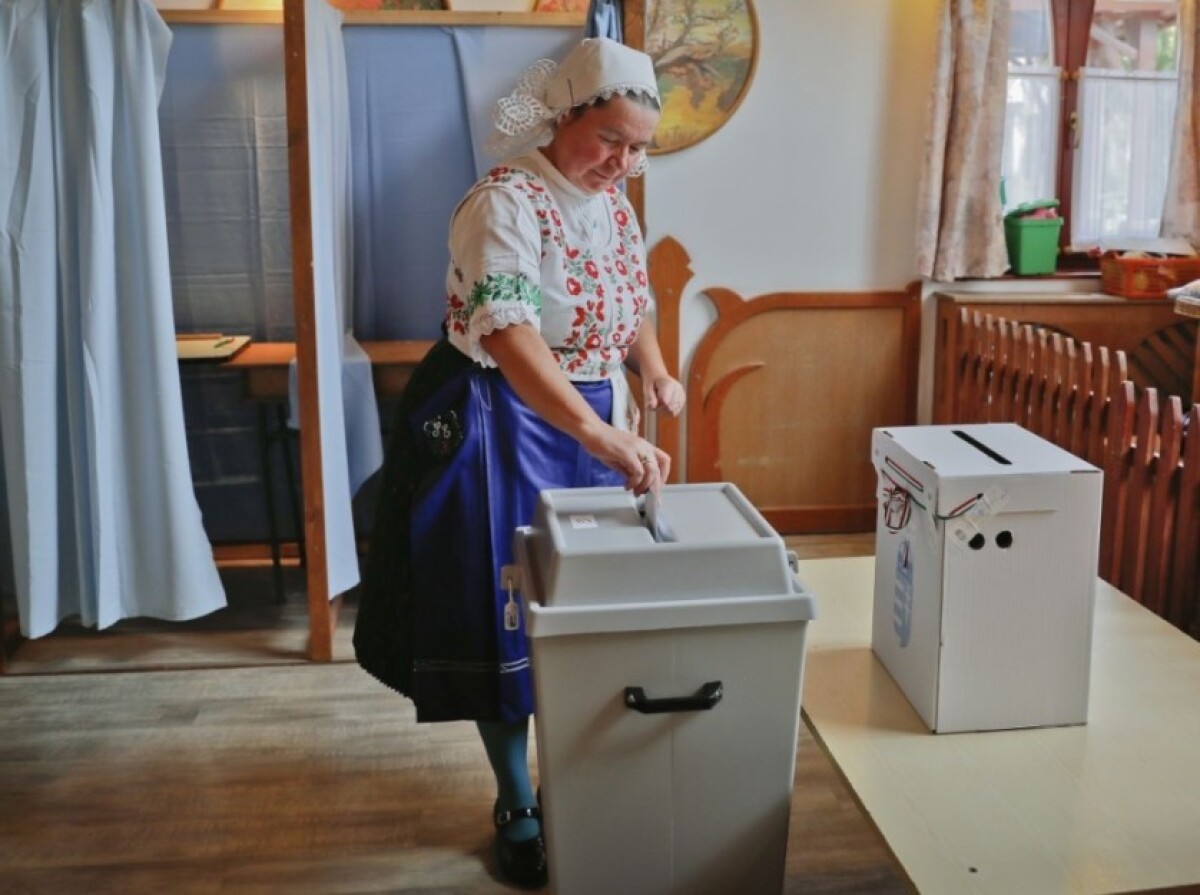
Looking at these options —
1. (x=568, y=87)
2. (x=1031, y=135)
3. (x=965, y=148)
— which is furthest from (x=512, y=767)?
(x=1031, y=135)

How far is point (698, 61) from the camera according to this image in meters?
3.85

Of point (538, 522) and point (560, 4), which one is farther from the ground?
point (560, 4)

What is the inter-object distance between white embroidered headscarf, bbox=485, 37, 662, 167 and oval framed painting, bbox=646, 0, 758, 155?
6.48 ft

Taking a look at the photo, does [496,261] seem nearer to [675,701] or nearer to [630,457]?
[630,457]

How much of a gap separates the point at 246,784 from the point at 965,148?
278cm

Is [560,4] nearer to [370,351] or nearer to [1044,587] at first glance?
[370,351]

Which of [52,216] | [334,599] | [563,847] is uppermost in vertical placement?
[52,216]

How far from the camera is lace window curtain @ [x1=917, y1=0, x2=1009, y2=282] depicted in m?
3.79

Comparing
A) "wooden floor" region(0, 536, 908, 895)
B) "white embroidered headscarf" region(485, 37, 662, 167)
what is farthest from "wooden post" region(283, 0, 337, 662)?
"white embroidered headscarf" region(485, 37, 662, 167)

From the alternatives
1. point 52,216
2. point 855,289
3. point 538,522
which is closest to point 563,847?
point 538,522

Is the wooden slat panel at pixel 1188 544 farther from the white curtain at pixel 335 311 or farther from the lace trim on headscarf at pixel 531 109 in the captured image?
the white curtain at pixel 335 311

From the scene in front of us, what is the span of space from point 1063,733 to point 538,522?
691mm

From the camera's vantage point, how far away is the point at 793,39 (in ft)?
12.7

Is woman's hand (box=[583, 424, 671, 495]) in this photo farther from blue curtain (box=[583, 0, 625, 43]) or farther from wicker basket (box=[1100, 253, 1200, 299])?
wicker basket (box=[1100, 253, 1200, 299])
